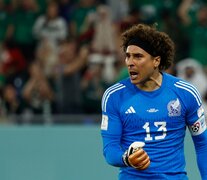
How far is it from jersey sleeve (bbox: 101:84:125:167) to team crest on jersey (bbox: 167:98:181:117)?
14.9 inches

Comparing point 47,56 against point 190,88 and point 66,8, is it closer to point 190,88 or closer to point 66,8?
point 66,8

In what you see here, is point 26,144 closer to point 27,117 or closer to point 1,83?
point 27,117

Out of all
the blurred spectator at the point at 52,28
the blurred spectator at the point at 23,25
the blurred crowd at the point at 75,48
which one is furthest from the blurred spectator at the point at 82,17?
the blurred spectator at the point at 23,25

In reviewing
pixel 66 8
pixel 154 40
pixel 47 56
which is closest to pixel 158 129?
pixel 154 40

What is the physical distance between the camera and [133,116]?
Answer: 605cm

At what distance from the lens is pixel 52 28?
12391 mm

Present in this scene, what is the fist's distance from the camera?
5.59 metres

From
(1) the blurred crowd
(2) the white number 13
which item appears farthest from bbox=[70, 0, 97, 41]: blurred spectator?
(2) the white number 13

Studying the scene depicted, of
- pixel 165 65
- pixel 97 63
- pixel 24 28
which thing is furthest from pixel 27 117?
pixel 165 65

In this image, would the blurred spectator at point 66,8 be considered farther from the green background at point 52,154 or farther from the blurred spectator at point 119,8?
the green background at point 52,154

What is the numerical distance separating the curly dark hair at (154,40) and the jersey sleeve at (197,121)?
0.84 ft

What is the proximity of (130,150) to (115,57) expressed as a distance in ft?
19.5

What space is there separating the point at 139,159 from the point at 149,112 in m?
0.57

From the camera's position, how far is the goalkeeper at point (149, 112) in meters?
6.03
